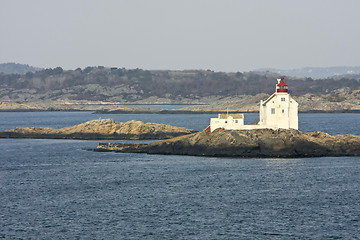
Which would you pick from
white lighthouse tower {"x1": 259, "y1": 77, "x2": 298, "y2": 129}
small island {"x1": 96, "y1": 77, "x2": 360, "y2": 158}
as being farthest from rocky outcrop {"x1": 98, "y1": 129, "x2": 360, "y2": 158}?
white lighthouse tower {"x1": 259, "y1": 77, "x2": 298, "y2": 129}

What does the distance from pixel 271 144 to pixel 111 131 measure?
42792 millimetres

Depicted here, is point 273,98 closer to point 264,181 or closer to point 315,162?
point 315,162

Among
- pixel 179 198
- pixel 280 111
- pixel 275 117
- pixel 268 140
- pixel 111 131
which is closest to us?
pixel 179 198

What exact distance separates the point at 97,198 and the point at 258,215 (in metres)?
16.9

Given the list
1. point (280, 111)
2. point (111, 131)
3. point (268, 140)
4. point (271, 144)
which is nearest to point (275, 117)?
point (280, 111)

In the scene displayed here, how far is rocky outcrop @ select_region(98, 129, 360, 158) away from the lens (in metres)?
78.4

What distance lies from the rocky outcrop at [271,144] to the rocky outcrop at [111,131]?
29.1 meters

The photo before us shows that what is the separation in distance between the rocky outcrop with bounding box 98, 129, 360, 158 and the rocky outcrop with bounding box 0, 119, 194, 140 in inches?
1145

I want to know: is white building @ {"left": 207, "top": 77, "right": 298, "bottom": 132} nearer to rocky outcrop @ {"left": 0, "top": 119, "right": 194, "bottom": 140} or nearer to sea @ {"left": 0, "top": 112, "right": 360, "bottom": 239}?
sea @ {"left": 0, "top": 112, "right": 360, "bottom": 239}

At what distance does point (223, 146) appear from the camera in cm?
7931

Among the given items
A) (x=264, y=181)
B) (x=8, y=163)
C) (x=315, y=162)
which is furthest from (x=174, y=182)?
(x=8, y=163)

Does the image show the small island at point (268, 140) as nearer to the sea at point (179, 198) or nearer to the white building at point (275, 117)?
the white building at point (275, 117)

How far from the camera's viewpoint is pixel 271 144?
78625 millimetres

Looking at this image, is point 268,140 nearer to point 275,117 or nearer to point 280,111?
point 275,117
